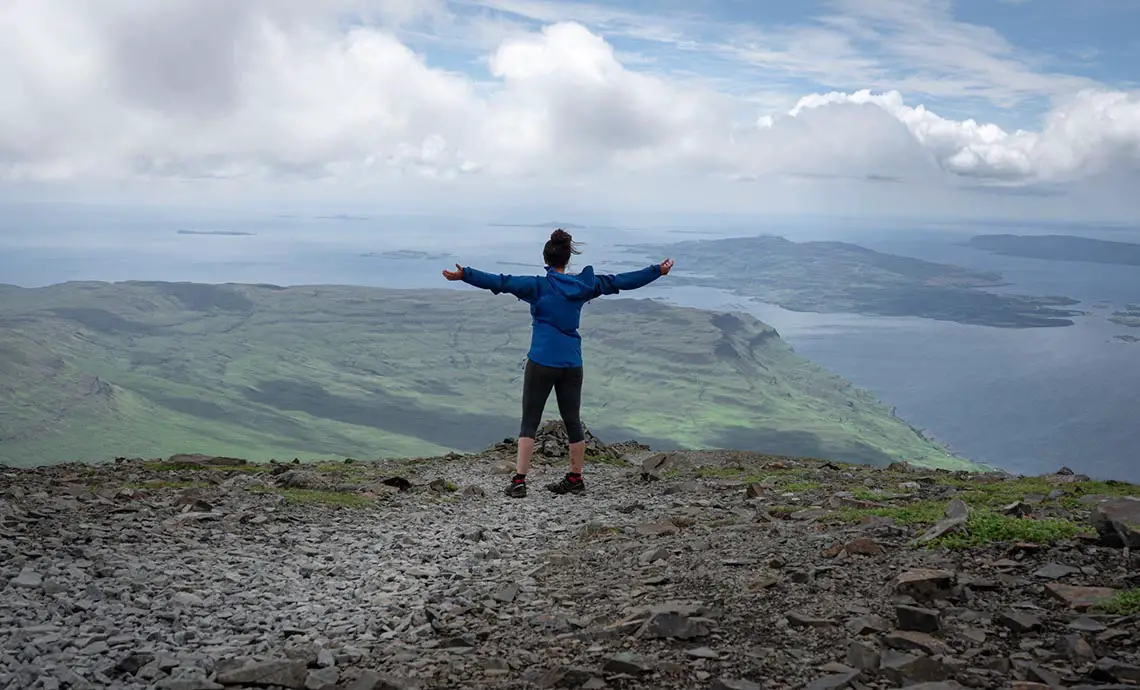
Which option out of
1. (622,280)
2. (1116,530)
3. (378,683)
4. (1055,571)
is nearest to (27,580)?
(378,683)

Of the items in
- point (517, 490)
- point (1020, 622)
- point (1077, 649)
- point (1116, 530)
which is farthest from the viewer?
point (517, 490)

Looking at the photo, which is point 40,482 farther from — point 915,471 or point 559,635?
point 915,471

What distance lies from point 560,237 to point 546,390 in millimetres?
2931

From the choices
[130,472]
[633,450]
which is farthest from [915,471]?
[130,472]

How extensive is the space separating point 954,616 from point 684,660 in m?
2.53

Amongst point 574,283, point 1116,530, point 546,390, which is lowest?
point 1116,530

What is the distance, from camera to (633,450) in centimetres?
3088

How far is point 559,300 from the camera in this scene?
16391 millimetres

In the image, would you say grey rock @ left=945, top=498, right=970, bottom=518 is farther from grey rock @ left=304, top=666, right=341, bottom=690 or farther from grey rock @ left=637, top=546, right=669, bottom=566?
grey rock @ left=304, top=666, right=341, bottom=690

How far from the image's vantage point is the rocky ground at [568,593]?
7.16 m

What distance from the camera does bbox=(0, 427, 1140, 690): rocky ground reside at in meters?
7.16

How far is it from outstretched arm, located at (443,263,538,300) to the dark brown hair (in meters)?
0.46

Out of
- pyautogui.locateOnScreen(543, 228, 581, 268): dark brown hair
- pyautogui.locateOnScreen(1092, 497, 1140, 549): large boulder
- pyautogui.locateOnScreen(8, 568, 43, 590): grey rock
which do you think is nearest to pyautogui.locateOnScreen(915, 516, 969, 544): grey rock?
pyautogui.locateOnScreen(1092, 497, 1140, 549): large boulder

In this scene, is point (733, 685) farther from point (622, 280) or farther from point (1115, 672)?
point (622, 280)
